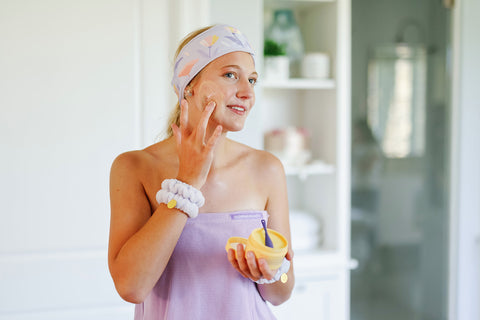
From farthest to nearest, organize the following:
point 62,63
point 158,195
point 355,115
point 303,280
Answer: point 355,115, point 303,280, point 62,63, point 158,195

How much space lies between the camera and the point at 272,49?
86.9 inches

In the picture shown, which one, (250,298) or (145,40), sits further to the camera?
(145,40)

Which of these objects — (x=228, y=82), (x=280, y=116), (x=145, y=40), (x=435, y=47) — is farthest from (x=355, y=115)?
(x=228, y=82)

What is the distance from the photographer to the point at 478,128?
2.43m

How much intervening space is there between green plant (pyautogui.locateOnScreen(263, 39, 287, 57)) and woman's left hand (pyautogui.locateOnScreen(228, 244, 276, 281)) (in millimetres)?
1376

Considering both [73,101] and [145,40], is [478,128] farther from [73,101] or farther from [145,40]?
[73,101]

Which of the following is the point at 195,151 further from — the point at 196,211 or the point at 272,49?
the point at 272,49

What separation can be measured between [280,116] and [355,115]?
1.19 ft

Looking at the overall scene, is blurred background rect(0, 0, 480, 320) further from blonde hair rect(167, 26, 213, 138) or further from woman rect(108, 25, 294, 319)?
woman rect(108, 25, 294, 319)

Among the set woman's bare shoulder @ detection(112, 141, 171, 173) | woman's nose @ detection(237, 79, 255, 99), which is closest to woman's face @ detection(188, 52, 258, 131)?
woman's nose @ detection(237, 79, 255, 99)

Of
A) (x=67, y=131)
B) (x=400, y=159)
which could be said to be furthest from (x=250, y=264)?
(x=400, y=159)

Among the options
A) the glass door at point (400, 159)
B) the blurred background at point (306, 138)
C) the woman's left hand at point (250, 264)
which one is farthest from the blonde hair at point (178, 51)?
the glass door at point (400, 159)

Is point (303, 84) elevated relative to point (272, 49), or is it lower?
lower

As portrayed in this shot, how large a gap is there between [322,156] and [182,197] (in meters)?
1.47
